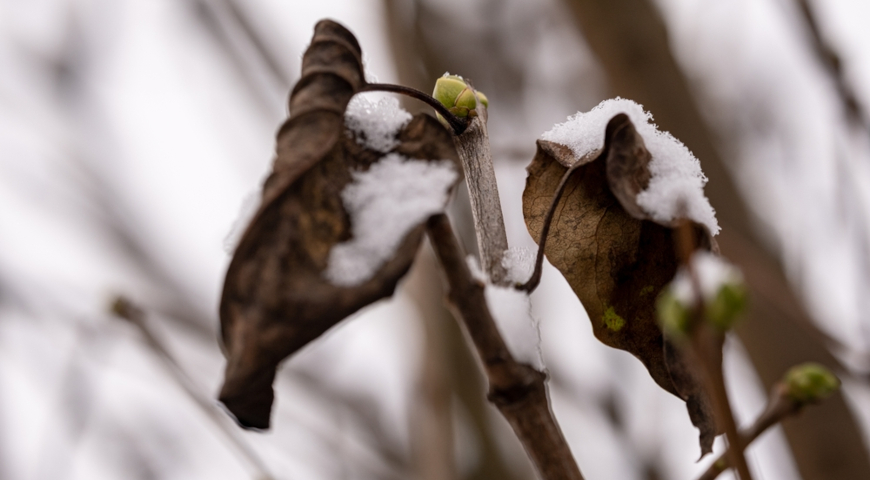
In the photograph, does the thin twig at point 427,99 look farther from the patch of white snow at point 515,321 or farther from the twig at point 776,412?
the twig at point 776,412

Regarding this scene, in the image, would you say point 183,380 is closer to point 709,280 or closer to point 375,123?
point 375,123

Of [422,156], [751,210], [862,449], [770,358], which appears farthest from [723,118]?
[422,156]

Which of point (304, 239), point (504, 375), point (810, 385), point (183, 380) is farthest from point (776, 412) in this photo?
point (183, 380)

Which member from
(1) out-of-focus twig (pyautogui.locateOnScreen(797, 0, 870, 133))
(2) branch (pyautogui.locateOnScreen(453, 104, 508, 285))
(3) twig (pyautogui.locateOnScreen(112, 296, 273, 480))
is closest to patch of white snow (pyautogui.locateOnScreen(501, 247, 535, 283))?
(2) branch (pyautogui.locateOnScreen(453, 104, 508, 285))

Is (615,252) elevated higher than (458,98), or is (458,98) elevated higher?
(458,98)

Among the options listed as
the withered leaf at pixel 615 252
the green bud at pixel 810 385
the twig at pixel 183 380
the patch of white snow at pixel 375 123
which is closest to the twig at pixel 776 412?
the green bud at pixel 810 385
